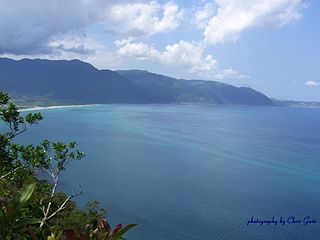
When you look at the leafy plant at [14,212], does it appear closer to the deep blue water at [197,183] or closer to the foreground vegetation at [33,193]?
the foreground vegetation at [33,193]

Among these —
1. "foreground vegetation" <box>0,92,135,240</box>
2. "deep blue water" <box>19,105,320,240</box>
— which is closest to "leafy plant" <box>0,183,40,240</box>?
"foreground vegetation" <box>0,92,135,240</box>

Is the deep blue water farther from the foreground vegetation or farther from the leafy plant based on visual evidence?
the leafy plant

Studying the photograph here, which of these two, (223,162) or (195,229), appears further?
(223,162)

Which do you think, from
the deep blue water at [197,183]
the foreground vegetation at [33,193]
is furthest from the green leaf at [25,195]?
the deep blue water at [197,183]

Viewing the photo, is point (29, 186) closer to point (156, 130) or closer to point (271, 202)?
point (271, 202)

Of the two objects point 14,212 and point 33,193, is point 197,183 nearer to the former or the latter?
point 33,193

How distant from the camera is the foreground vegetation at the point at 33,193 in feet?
13.6

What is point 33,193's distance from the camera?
13.8ft

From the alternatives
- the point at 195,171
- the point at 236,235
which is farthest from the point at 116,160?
the point at 236,235

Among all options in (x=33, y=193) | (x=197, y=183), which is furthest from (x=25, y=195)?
(x=197, y=183)

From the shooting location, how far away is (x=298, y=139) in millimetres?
115500

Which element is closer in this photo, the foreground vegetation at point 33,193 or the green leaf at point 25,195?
the green leaf at point 25,195

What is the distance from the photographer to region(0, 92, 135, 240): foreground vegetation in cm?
414

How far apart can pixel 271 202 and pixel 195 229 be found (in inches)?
571
